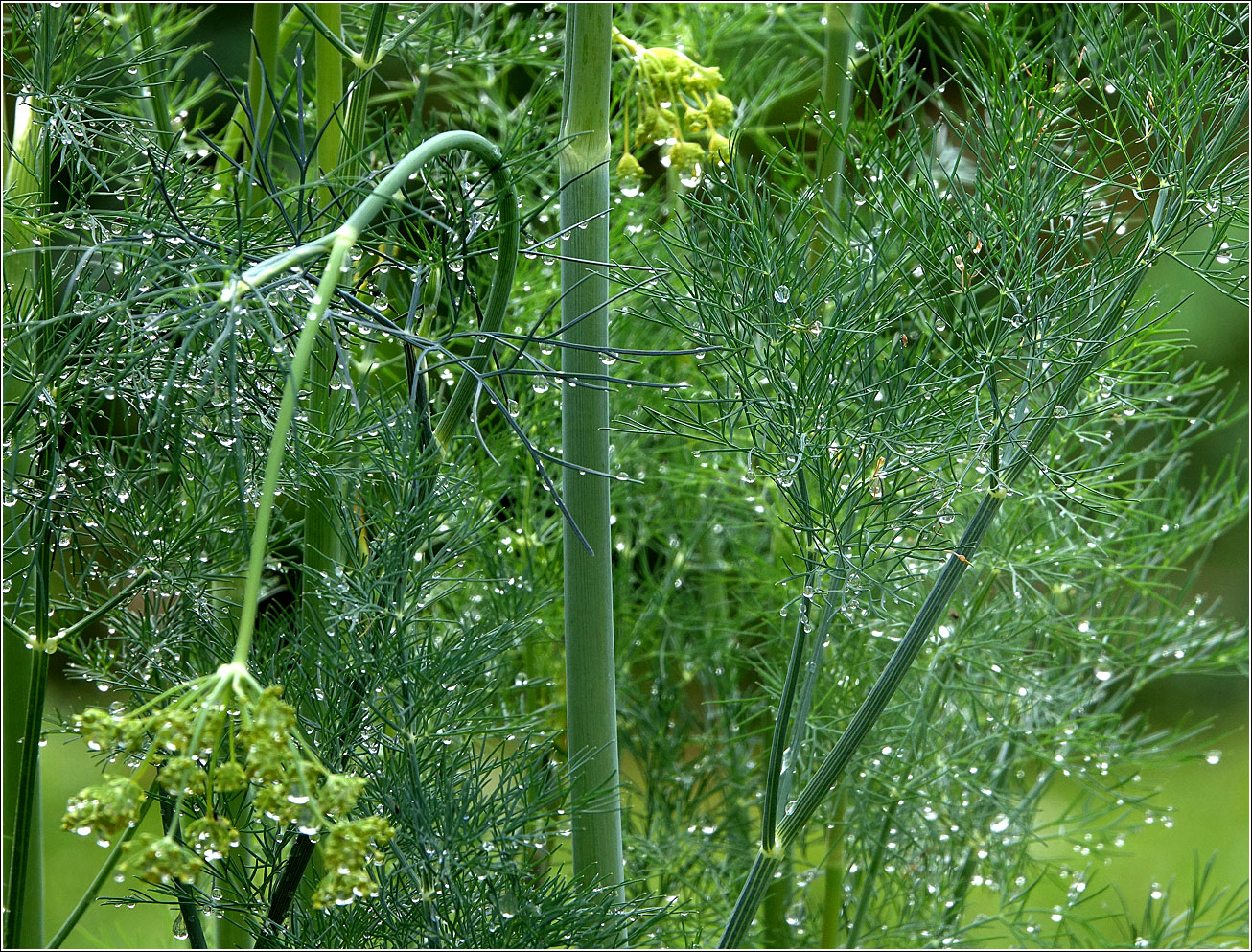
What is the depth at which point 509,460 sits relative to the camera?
750 mm

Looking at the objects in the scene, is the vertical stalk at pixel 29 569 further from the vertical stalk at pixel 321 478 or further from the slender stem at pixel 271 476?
the slender stem at pixel 271 476

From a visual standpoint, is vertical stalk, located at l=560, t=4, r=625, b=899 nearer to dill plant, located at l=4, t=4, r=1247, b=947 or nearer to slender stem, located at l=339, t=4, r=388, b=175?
dill plant, located at l=4, t=4, r=1247, b=947

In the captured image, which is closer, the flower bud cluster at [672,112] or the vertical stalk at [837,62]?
the flower bud cluster at [672,112]

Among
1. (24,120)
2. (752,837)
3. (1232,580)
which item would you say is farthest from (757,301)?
(1232,580)

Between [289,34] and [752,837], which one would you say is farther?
[752,837]

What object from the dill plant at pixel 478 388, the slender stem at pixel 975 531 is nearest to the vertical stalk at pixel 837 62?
the dill plant at pixel 478 388

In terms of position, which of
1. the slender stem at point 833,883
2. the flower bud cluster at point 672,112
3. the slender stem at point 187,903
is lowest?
the slender stem at point 833,883

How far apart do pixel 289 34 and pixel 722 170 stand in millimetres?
392

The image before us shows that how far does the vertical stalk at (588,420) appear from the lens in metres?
0.49

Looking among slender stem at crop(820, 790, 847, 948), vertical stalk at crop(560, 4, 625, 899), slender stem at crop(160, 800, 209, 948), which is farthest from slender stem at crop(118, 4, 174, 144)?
slender stem at crop(820, 790, 847, 948)

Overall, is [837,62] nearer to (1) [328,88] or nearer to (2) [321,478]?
(1) [328,88]

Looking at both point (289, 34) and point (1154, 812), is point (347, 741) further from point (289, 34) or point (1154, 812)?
point (1154, 812)

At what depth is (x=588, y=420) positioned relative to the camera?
1.66ft

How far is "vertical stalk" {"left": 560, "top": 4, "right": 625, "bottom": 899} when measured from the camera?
1.62ft
